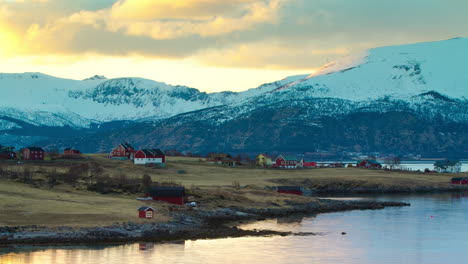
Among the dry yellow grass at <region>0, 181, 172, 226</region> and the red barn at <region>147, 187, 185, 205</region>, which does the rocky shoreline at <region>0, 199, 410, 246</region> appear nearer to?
the dry yellow grass at <region>0, 181, 172, 226</region>

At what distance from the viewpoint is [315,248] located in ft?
292

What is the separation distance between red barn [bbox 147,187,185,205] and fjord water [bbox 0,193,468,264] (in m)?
12.8

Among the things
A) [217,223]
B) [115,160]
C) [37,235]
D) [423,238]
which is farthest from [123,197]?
[115,160]

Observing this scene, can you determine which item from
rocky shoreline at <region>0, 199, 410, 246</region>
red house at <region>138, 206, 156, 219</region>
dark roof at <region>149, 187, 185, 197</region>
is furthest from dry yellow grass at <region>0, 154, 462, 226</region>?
dark roof at <region>149, 187, 185, 197</region>

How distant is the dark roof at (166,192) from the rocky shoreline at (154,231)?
172 inches

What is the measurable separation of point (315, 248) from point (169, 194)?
33135mm

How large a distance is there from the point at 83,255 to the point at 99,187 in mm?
44429

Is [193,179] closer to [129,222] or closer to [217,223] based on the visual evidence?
[217,223]

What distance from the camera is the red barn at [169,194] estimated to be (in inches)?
4584

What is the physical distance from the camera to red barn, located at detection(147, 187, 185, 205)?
116438 millimetres

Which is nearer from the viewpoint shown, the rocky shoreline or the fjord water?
the fjord water

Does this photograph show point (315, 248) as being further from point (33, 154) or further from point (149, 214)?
point (33, 154)

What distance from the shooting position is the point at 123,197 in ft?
396

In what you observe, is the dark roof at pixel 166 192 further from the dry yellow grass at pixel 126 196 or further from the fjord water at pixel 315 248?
the fjord water at pixel 315 248
